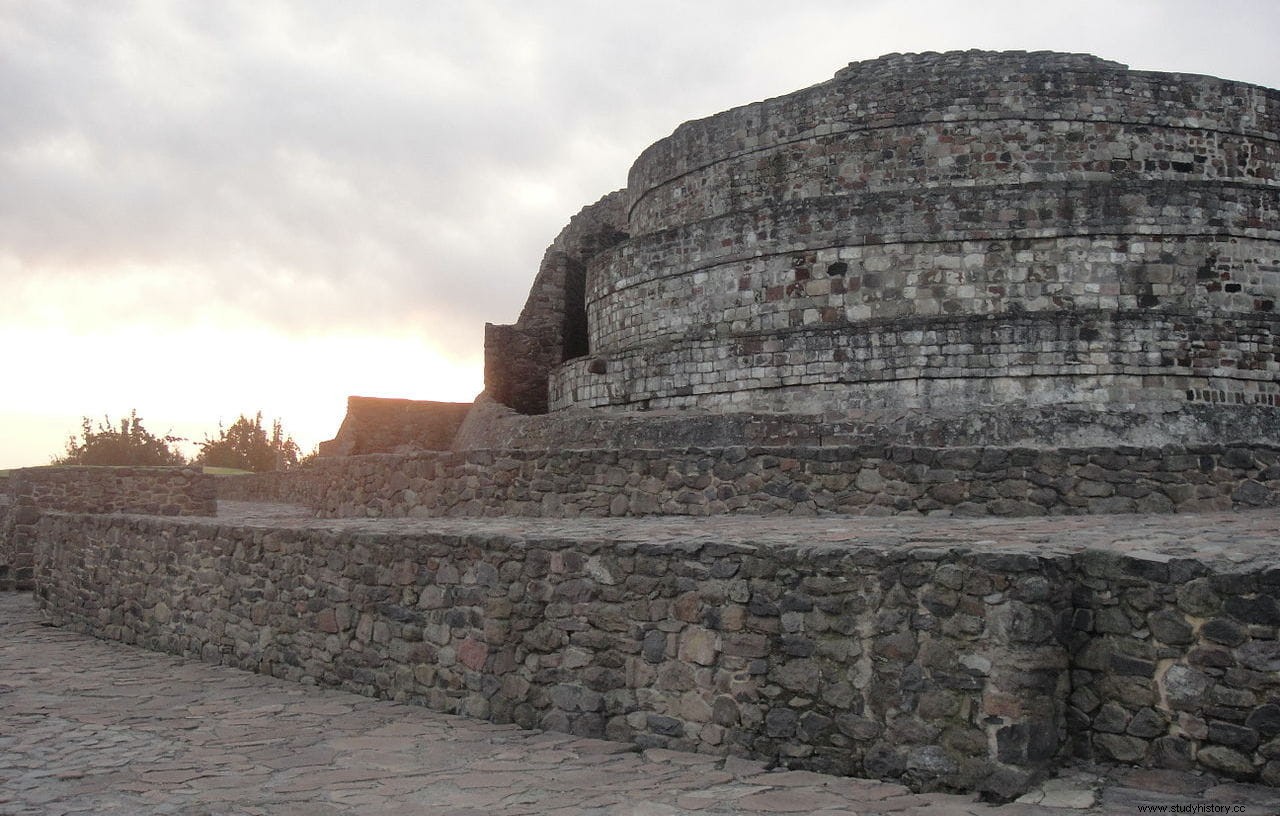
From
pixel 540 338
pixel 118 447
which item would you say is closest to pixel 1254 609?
pixel 540 338

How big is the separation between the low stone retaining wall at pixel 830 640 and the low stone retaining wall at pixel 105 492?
22.5 feet

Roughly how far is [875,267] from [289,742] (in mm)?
11369

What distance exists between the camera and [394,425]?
67.4ft

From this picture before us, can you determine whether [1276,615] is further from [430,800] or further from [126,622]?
[126,622]

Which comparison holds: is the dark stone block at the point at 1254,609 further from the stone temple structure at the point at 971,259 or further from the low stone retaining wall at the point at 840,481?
the stone temple structure at the point at 971,259

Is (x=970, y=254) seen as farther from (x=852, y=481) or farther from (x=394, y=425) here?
(x=394, y=425)

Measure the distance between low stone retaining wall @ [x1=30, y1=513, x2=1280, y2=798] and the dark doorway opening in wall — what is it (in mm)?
13323

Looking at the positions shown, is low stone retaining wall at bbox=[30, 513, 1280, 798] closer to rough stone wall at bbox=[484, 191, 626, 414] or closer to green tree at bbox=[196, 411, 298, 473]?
rough stone wall at bbox=[484, 191, 626, 414]

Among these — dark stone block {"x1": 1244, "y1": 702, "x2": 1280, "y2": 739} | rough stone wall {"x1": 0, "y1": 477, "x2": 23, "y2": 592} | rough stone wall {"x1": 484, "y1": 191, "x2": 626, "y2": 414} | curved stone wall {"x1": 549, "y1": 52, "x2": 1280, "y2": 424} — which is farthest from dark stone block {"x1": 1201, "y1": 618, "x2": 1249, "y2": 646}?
rough stone wall {"x1": 484, "y1": 191, "x2": 626, "y2": 414}

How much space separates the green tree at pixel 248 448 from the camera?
45.6 m

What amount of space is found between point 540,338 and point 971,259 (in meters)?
8.87

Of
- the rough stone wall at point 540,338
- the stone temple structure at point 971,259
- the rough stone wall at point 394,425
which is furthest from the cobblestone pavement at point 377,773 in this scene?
the rough stone wall at point 540,338

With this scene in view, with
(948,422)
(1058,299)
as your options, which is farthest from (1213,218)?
(948,422)

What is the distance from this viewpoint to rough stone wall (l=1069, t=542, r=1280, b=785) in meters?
4.25
